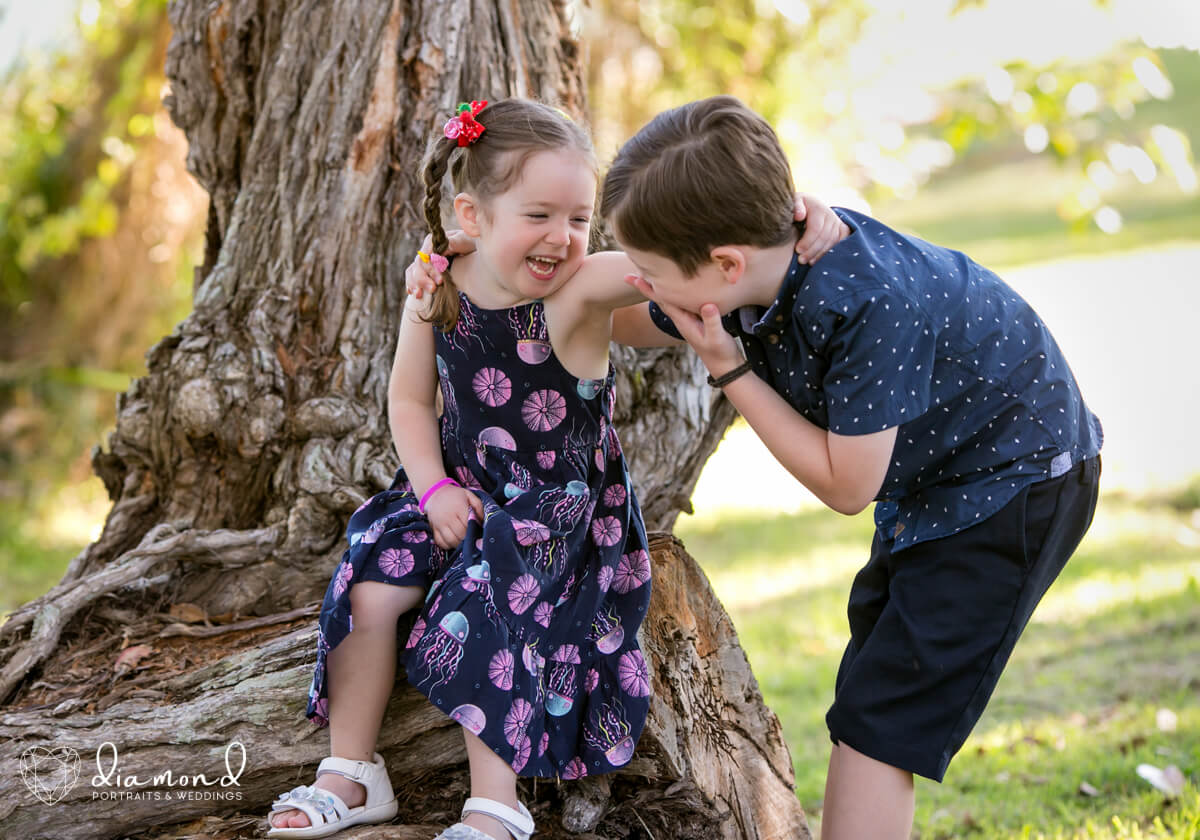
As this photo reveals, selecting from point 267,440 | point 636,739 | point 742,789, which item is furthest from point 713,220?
point 267,440

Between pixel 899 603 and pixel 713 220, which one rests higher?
pixel 713 220

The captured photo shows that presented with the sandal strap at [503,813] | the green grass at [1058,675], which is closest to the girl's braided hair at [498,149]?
the sandal strap at [503,813]

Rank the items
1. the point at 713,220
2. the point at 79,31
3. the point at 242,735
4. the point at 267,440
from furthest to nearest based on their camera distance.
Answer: the point at 79,31, the point at 267,440, the point at 242,735, the point at 713,220

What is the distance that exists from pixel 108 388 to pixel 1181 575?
6656 millimetres

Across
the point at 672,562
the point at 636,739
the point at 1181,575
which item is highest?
the point at 672,562

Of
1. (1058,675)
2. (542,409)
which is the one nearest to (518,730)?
(542,409)

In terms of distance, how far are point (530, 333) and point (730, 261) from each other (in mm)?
558

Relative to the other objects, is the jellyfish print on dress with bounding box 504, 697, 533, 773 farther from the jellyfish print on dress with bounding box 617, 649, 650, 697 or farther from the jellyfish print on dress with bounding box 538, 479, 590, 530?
the jellyfish print on dress with bounding box 538, 479, 590, 530

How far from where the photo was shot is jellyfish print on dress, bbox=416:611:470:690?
2.35 metres

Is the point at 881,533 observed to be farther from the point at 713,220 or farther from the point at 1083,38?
the point at 1083,38

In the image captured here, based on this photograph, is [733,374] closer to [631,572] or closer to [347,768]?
[631,572]

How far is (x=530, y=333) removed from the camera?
2529 millimetres

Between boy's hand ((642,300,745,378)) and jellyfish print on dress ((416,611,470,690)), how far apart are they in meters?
0.76

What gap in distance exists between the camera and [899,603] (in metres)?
2.38
